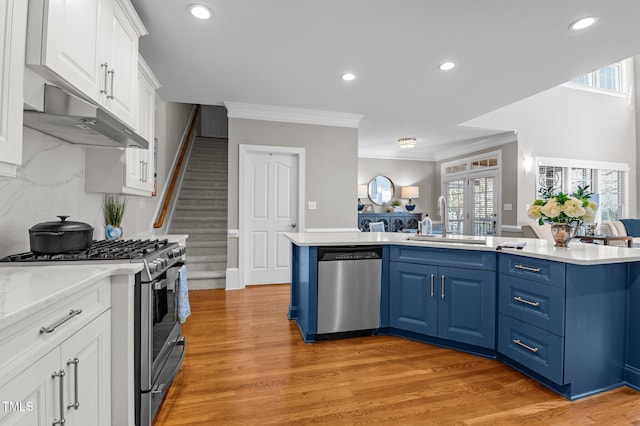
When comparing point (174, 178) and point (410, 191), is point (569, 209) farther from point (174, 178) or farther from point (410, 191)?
point (410, 191)

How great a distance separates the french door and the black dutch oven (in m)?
6.77

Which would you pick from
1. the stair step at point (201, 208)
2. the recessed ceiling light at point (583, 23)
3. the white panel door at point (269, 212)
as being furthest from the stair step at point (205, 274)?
the recessed ceiling light at point (583, 23)

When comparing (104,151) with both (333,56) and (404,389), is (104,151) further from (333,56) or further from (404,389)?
(404,389)

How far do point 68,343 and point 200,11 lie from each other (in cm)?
239

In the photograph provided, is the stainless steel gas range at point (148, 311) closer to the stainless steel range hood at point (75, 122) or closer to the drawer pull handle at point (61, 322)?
the drawer pull handle at point (61, 322)

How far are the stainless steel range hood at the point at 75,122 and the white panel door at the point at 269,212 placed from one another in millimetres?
2557

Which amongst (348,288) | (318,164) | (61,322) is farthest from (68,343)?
(318,164)

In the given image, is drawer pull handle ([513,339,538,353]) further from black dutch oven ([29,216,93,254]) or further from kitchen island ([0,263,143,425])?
black dutch oven ([29,216,93,254])

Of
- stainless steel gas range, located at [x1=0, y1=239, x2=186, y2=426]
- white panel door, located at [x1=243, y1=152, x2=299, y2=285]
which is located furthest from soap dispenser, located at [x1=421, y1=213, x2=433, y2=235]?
white panel door, located at [x1=243, y1=152, x2=299, y2=285]

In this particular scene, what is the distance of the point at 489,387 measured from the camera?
2016mm

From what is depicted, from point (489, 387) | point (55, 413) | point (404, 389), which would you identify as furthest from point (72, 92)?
point (489, 387)

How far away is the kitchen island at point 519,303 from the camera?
1912mm

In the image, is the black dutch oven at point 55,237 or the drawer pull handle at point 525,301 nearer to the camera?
the black dutch oven at point 55,237

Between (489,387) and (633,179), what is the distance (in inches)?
317
